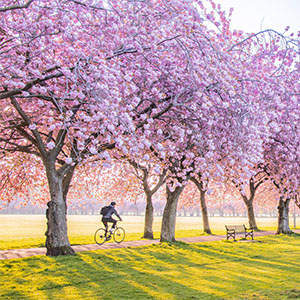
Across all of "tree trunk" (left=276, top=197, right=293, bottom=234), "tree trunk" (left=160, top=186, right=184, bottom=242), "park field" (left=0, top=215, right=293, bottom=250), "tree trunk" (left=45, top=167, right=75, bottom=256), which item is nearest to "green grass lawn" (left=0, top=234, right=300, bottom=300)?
"tree trunk" (left=45, top=167, right=75, bottom=256)

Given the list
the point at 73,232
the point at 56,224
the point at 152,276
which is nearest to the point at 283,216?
the point at 73,232

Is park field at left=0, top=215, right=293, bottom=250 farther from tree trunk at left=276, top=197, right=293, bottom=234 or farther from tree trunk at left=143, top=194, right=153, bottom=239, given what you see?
tree trunk at left=276, top=197, right=293, bottom=234

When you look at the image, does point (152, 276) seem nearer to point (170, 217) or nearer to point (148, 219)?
point (170, 217)

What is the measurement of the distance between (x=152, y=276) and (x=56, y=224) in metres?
5.42

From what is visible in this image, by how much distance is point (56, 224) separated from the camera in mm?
15398

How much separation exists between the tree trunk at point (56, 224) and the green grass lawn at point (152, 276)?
2.05 feet

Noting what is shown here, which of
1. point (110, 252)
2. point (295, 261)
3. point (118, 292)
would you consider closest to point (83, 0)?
point (118, 292)

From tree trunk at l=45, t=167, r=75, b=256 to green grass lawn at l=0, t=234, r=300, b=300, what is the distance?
0.62 metres

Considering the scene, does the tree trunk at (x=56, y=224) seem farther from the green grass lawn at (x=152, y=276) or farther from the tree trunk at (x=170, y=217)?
the tree trunk at (x=170, y=217)

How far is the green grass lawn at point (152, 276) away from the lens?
9281 mm

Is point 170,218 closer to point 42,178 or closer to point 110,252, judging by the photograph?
point 110,252

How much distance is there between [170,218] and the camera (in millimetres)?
21609

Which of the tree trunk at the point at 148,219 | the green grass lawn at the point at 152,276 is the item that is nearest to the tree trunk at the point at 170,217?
the green grass lawn at the point at 152,276

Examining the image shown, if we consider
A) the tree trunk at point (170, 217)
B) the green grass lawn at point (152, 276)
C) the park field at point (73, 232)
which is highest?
the tree trunk at point (170, 217)
